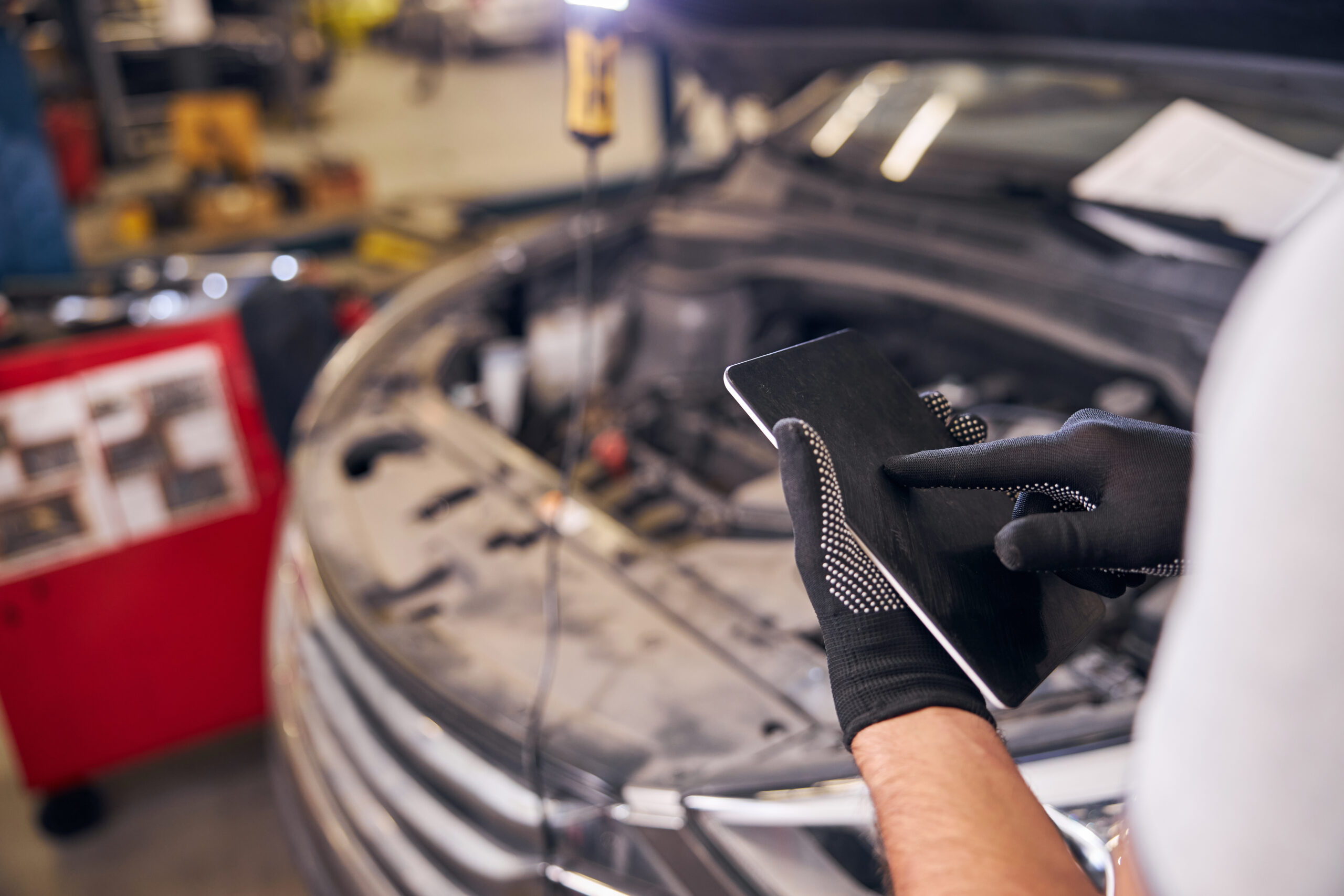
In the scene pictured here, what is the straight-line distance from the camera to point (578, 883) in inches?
36.1

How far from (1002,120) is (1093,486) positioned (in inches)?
63.0

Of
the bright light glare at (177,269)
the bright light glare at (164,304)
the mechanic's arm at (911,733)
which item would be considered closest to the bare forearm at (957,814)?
the mechanic's arm at (911,733)

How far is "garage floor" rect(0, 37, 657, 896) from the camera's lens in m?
1.75

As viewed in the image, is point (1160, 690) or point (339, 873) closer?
point (1160, 690)

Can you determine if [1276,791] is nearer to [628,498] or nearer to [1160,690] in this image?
[1160,690]

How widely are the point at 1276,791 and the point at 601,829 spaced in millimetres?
657

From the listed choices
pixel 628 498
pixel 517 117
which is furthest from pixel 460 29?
pixel 628 498

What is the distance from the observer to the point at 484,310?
1913 millimetres

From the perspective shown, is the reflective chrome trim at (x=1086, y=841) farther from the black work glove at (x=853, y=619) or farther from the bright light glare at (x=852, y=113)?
the bright light glare at (x=852, y=113)

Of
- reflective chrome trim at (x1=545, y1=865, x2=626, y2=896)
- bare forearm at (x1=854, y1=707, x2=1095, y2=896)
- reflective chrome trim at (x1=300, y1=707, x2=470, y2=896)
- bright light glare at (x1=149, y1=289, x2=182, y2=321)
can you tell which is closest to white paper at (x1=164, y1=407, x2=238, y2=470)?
bright light glare at (x1=149, y1=289, x2=182, y2=321)

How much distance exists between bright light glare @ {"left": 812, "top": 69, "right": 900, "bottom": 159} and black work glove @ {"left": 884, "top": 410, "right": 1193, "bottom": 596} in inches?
59.2

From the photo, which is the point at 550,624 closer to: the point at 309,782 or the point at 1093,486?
the point at 309,782

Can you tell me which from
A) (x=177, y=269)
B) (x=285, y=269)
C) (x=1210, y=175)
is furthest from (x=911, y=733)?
(x=177, y=269)

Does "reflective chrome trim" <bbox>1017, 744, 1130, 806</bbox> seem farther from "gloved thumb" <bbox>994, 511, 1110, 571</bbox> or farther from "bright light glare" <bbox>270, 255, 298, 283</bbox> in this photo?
"bright light glare" <bbox>270, 255, 298, 283</bbox>
